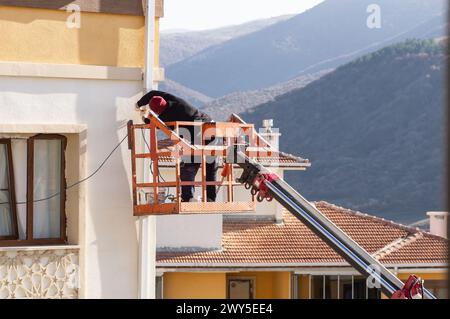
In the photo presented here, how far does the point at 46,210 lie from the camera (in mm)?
17578

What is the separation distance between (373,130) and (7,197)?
151 meters

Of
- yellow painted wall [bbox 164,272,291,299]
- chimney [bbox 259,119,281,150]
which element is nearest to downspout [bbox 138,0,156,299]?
chimney [bbox 259,119,281,150]

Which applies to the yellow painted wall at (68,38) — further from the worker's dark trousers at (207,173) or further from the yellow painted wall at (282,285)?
the yellow painted wall at (282,285)

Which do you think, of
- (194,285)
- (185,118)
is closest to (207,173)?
(185,118)

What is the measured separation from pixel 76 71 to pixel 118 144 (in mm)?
1070

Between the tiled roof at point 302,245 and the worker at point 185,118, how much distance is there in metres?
25.5

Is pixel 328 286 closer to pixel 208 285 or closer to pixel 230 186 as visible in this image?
pixel 208 285

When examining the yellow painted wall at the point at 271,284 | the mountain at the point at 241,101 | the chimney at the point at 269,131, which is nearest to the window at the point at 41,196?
the chimney at the point at 269,131

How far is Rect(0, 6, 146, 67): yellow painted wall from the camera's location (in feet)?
55.5

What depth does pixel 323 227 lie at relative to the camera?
16.2 metres

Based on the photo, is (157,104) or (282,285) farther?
(282,285)

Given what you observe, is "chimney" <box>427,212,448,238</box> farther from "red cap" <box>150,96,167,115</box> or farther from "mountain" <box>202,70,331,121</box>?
"mountain" <box>202,70,331,121</box>
